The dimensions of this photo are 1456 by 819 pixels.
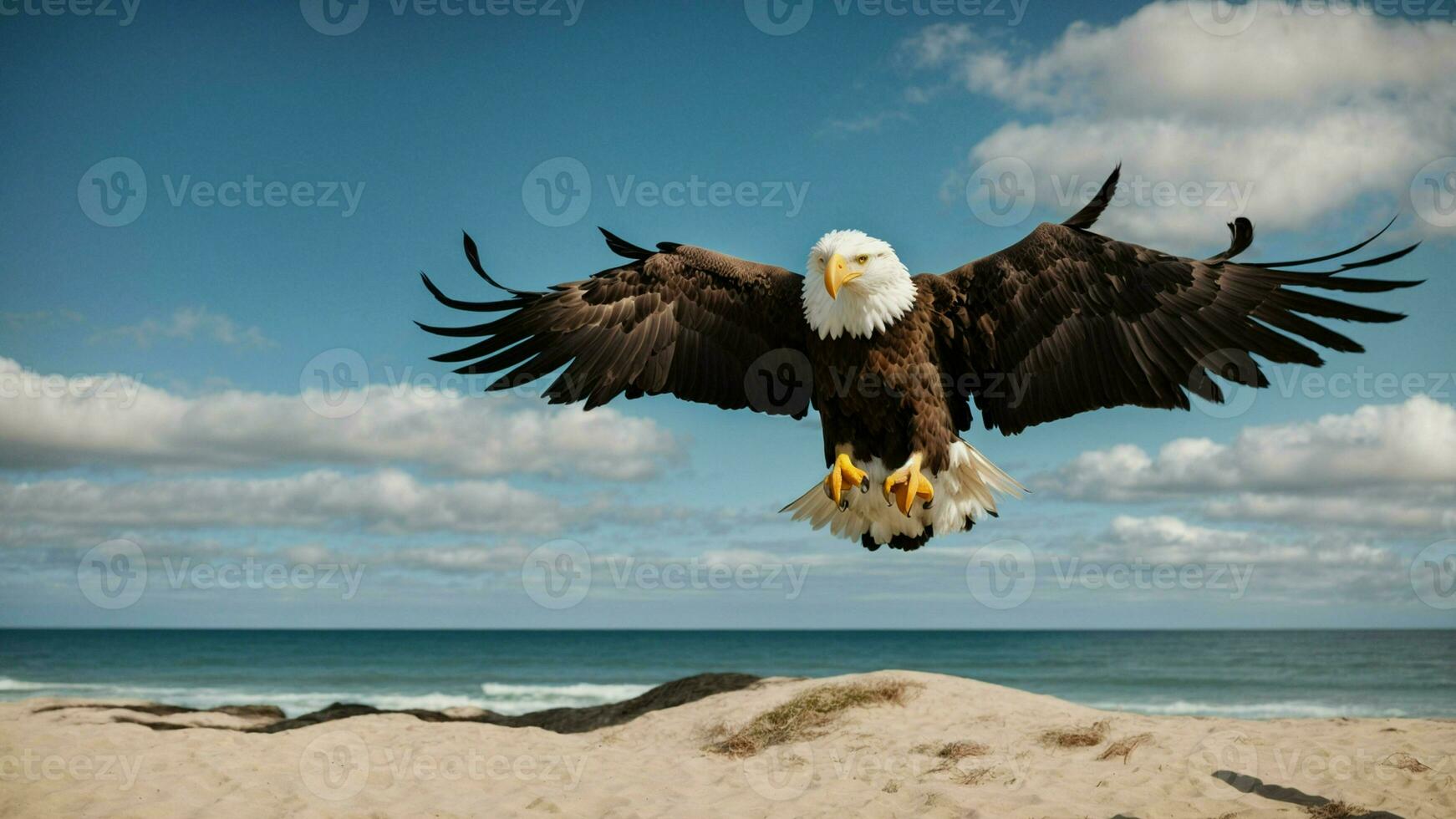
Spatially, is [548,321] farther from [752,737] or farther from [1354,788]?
[1354,788]

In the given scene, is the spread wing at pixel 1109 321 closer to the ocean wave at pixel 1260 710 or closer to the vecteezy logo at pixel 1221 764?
the vecteezy logo at pixel 1221 764

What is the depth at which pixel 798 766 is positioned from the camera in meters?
7.91

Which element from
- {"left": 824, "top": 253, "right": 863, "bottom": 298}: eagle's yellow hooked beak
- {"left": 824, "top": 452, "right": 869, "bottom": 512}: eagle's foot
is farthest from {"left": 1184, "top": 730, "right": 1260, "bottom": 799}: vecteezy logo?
{"left": 824, "top": 253, "right": 863, "bottom": 298}: eagle's yellow hooked beak

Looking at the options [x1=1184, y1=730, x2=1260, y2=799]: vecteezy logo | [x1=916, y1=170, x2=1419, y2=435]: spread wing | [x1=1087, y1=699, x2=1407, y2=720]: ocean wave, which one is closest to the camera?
[x1=916, y1=170, x2=1419, y2=435]: spread wing

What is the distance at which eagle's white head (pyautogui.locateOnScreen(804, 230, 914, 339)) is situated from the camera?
5703 millimetres

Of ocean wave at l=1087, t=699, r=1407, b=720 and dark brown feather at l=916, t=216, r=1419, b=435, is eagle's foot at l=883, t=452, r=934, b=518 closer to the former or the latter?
dark brown feather at l=916, t=216, r=1419, b=435

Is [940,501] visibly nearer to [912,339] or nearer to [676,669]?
[912,339]

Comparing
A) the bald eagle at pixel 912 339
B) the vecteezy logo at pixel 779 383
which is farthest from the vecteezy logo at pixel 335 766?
the vecteezy logo at pixel 779 383

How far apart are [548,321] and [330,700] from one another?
24277mm

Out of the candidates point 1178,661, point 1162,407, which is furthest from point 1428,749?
point 1178,661

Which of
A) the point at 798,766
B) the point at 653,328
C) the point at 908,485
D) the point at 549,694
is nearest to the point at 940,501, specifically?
the point at 908,485

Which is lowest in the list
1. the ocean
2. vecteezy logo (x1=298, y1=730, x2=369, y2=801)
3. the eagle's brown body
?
the ocean

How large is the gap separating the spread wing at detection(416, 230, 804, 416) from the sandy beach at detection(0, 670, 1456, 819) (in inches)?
115
